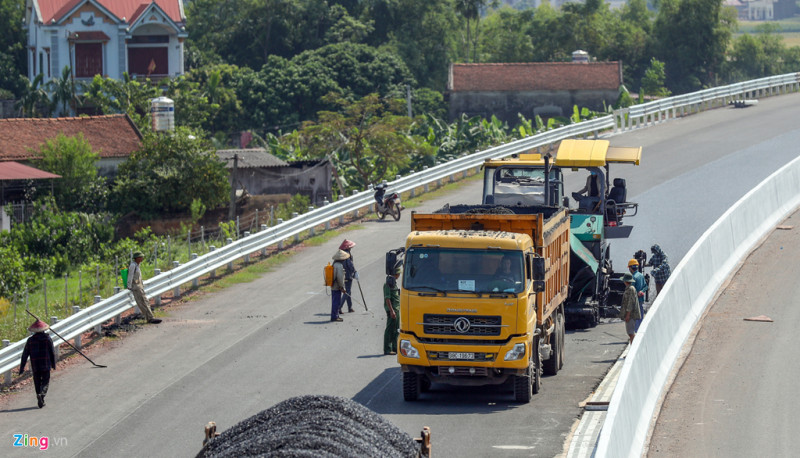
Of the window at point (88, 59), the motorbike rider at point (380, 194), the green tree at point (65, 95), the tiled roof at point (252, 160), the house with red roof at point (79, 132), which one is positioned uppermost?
the window at point (88, 59)

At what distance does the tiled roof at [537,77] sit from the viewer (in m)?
66.9

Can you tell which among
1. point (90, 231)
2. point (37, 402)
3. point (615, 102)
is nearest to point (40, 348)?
point (37, 402)

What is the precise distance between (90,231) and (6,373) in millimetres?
20006

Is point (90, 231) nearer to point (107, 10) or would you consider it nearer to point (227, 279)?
point (227, 279)

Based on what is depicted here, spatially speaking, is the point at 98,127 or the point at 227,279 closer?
the point at 227,279

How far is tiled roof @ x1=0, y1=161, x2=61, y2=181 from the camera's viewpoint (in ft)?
125

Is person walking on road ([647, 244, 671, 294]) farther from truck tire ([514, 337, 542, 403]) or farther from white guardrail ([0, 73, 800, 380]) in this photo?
white guardrail ([0, 73, 800, 380])

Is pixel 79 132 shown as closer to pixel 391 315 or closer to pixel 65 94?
pixel 65 94

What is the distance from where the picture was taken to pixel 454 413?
640 inches

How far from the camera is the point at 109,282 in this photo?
27328mm

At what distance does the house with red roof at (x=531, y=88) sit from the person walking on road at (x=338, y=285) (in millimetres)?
46474

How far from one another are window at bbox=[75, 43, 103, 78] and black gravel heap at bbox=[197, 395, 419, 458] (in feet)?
217

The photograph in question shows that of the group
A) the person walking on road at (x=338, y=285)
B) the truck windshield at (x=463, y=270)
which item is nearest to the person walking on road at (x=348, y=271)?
the person walking on road at (x=338, y=285)

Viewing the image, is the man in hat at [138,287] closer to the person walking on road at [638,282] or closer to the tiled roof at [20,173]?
the person walking on road at [638,282]
